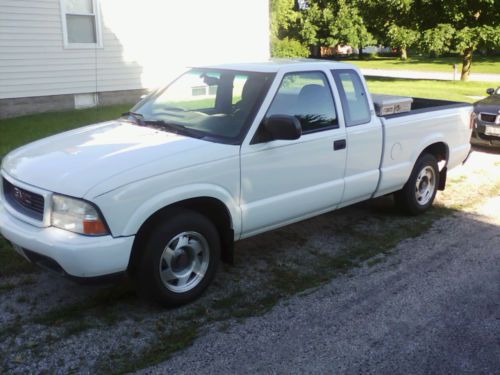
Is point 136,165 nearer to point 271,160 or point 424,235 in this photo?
point 271,160

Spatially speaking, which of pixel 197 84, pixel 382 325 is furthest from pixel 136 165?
pixel 382 325

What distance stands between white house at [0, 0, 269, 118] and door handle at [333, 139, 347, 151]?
8.36 m

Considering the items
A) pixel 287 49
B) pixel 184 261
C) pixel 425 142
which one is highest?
pixel 287 49

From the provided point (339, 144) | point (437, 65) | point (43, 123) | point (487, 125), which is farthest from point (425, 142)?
point (437, 65)

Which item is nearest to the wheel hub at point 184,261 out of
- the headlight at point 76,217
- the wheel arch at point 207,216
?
the wheel arch at point 207,216

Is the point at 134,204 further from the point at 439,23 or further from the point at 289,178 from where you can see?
the point at 439,23

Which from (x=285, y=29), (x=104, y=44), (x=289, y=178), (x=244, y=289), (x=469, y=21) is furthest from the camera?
(x=285, y=29)

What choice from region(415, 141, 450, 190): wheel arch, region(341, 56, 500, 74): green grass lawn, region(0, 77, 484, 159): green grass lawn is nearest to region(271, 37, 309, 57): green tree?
region(341, 56, 500, 74): green grass lawn

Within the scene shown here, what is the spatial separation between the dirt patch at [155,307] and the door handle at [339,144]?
3.50 feet

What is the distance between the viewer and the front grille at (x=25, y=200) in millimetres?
3920

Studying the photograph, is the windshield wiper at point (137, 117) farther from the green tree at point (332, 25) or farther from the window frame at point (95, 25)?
the green tree at point (332, 25)

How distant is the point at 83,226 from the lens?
12.2 ft

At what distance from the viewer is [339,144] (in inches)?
208

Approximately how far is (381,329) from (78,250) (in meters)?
2.22
